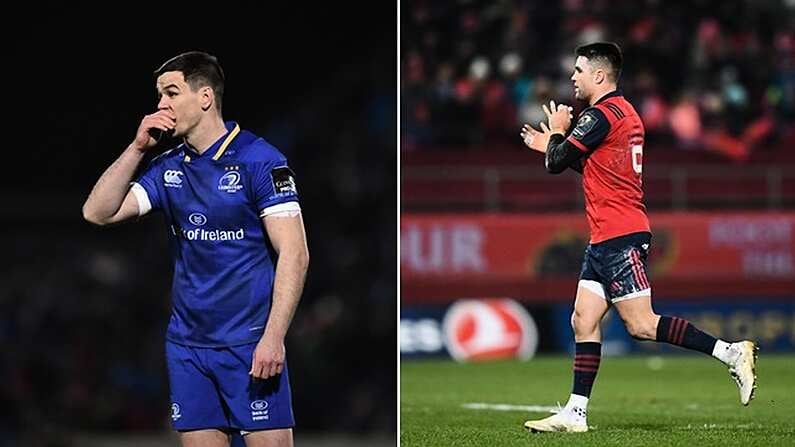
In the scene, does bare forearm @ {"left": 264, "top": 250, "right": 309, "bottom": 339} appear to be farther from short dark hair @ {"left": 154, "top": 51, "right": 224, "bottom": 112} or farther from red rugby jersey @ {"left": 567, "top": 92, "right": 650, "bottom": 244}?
red rugby jersey @ {"left": 567, "top": 92, "right": 650, "bottom": 244}

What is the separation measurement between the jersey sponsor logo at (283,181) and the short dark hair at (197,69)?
1.23 feet

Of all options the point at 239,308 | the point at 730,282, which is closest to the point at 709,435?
the point at 239,308

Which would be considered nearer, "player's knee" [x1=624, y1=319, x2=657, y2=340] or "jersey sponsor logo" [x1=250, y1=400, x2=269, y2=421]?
"jersey sponsor logo" [x1=250, y1=400, x2=269, y2=421]

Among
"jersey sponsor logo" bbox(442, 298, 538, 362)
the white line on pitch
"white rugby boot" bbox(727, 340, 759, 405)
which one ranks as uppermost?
"white rugby boot" bbox(727, 340, 759, 405)

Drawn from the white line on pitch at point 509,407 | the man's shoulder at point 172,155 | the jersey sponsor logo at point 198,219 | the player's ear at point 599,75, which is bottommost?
the white line on pitch at point 509,407

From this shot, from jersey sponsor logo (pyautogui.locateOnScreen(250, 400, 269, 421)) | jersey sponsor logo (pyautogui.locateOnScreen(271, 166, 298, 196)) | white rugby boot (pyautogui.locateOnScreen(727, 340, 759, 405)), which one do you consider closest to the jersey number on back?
white rugby boot (pyautogui.locateOnScreen(727, 340, 759, 405))

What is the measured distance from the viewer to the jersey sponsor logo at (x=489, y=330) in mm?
16969

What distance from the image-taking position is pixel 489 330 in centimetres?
1730

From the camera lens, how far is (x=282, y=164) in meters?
5.61

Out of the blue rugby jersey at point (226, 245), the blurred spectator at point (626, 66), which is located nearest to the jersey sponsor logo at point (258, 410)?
the blue rugby jersey at point (226, 245)

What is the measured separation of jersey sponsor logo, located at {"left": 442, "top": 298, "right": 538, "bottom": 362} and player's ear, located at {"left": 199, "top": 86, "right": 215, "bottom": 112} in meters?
11.4

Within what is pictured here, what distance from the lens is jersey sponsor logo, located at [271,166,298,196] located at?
554 cm

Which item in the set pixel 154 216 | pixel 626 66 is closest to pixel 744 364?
pixel 626 66

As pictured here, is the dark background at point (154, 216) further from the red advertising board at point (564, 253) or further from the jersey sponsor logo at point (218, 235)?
the jersey sponsor logo at point (218, 235)
